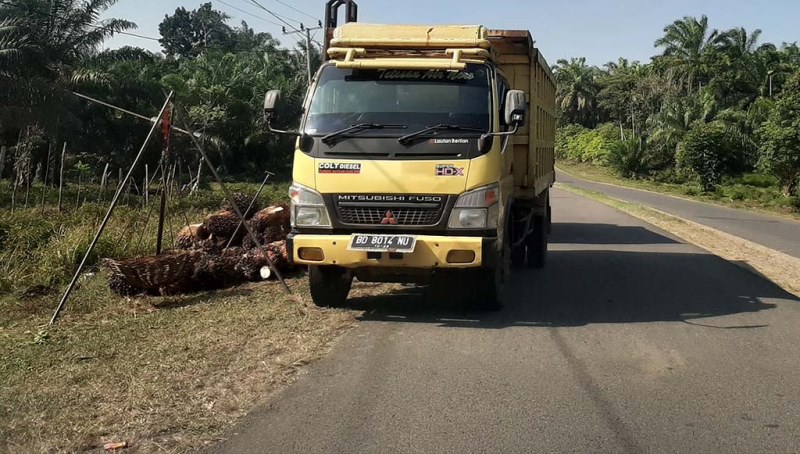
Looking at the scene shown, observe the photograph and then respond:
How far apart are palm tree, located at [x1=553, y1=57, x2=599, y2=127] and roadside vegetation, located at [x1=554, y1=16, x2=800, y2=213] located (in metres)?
0.10

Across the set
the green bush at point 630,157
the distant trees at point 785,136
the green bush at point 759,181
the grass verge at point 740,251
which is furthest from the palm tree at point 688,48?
the grass verge at point 740,251

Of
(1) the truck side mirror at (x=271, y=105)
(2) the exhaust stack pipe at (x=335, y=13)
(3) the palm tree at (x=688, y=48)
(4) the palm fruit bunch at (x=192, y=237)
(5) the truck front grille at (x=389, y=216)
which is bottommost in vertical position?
(4) the palm fruit bunch at (x=192, y=237)

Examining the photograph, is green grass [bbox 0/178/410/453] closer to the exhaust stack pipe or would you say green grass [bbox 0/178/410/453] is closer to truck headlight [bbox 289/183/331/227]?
truck headlight [bbox 289/183/331/227]

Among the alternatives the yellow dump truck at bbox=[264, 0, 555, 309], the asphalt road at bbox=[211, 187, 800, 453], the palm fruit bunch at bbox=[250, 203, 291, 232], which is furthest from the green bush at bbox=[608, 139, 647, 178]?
the yellow dump truck at bbox=[264, 0, 555, 309]

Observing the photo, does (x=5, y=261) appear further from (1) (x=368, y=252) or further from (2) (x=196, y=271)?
(1) (x=368, y=252)

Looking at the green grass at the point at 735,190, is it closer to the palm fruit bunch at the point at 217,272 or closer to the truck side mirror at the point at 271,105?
the palm fruit bunch at the point at 217,272

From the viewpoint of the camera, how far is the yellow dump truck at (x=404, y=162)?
24.4ft

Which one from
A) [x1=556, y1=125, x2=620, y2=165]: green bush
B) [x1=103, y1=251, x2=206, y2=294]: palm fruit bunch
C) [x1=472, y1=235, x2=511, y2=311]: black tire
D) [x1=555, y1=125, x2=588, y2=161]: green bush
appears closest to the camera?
[x1=472, y1=235, x2=511, y2=311]: black tire

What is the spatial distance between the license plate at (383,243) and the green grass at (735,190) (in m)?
26.2

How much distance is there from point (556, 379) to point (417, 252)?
197 centimetres

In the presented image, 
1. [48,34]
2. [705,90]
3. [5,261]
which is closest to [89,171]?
[48,34]

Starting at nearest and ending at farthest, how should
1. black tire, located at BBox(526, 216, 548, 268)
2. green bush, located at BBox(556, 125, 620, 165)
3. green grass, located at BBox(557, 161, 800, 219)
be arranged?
1. black tire, located at BBox(526, 216, 548, 268)
2. green grass, located at BBox(557, 161, 800, 219)
3. green bush, located at BBox(556, 125, 620, 165)

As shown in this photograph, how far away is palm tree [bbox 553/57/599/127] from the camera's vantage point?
7544cm

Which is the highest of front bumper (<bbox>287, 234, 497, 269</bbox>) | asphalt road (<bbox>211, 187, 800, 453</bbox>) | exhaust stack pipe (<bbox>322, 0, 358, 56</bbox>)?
exhaust stack pipe (<bbox>322, 0, 358, 56</bbox>)
